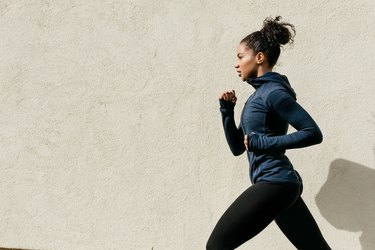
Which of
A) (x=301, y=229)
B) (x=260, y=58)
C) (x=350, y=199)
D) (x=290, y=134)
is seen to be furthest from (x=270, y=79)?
(x=350, y=199)

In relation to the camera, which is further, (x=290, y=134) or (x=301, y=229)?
(x=301, y=229)

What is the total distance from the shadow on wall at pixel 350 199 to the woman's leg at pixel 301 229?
61 centimetres

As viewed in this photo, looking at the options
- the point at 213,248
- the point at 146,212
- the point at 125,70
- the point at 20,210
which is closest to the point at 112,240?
the point at 146,212

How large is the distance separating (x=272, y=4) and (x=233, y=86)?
1.69ft

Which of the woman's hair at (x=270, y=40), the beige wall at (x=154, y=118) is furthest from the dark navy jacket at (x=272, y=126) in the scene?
the beige wall at (x=154, y=118)

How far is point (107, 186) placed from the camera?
12.7ft

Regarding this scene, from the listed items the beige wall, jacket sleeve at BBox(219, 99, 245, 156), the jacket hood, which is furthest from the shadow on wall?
the jacket hood

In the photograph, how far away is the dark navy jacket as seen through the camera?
8.66ft

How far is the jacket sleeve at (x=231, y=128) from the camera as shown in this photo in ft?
9.67

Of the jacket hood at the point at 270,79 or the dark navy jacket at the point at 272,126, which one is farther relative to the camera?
the jacket hood at the point at 270,79

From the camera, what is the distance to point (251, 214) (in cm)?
273

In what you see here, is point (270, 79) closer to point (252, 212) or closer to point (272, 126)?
point (272, 126)

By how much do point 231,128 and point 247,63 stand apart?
317 millimetres

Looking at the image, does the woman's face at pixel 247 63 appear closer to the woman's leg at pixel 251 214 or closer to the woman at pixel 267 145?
the woman at pixel 267 145
